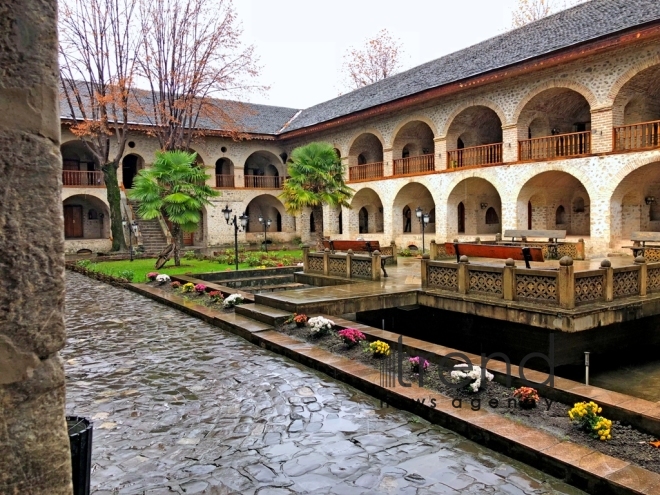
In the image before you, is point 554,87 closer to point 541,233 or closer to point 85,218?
point 541,233

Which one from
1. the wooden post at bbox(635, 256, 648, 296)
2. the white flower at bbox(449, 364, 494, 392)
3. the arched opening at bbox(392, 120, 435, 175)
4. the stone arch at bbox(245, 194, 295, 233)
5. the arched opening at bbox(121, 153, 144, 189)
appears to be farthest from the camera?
the stone arch at bbox(245, 194, 295, 233)

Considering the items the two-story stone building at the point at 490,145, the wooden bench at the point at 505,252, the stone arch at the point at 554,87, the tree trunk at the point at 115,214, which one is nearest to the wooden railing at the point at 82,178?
Result: the two-story stone building at the point at 490,145

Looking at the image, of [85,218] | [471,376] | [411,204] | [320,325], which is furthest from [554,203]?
[85,218]

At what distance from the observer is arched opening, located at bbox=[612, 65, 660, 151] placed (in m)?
16.2

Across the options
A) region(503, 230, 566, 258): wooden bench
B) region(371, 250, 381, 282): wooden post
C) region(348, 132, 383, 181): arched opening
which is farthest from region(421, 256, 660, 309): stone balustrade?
region(348, 132, 383, 181): arched opening

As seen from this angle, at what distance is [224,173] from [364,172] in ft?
35.3

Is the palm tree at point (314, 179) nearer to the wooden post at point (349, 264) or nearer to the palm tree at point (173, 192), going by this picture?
the palm tree at point (173, 192)

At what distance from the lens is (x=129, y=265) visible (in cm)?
2050

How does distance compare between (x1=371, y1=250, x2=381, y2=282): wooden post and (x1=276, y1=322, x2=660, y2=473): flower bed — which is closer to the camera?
(x1=276, y1=322, x2=660, y2=473): flower bed

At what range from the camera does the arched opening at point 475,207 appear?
23.1 m

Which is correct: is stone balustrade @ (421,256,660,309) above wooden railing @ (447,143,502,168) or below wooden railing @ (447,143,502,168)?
below

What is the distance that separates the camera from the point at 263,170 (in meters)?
35.9

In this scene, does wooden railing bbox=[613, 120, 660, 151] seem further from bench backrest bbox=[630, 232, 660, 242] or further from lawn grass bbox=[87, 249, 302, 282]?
lawn grass bbox=[87, 249, 302, 282]

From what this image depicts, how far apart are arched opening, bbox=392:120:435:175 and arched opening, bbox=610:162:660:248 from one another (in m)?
8.78
